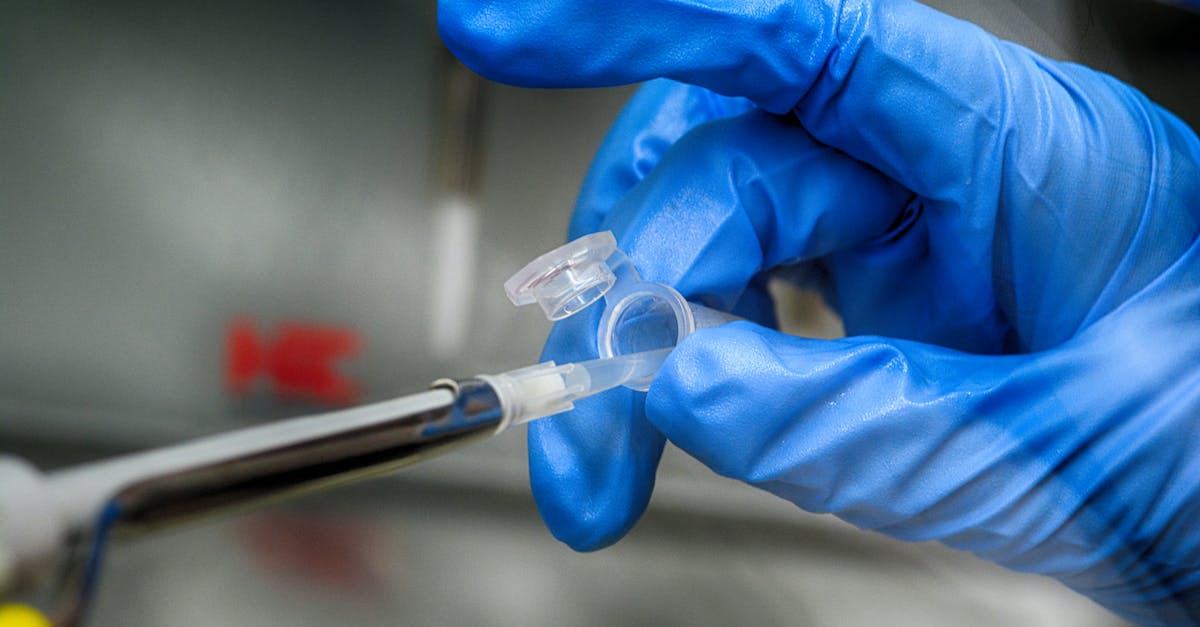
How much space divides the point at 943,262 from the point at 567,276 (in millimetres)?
328

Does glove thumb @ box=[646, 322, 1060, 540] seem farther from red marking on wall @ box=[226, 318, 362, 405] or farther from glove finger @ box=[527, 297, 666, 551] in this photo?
red marking on wall @ box=[226, 318, 362, 405]

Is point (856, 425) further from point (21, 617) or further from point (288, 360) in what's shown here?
point (288, 360)

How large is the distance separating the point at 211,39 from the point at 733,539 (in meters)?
0.88

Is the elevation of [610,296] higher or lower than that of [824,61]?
lower

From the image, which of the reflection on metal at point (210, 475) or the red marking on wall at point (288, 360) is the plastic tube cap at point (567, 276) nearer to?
the reflection on metal at point (210, 475)

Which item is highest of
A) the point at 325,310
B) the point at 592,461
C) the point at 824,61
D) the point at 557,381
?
the point at 824,61

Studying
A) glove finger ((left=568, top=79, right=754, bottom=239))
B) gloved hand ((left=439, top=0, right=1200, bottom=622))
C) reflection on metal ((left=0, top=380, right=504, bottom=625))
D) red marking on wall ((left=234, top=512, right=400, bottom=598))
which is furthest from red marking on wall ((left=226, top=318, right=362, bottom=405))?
reflection on metal ((left=0, top=380, right=504, bottom=625))

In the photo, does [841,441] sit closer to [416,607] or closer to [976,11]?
[976,11]

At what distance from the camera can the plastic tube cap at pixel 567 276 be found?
53 cm

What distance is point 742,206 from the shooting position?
2.08 ft

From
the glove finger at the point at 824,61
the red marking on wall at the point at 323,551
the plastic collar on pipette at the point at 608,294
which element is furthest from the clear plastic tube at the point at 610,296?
the red marking on wall at the point at 323,551

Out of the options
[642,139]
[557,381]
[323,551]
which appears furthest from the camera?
[323,551]

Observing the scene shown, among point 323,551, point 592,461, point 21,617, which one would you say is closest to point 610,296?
point 592,461

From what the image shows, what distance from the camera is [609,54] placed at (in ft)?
1.90
